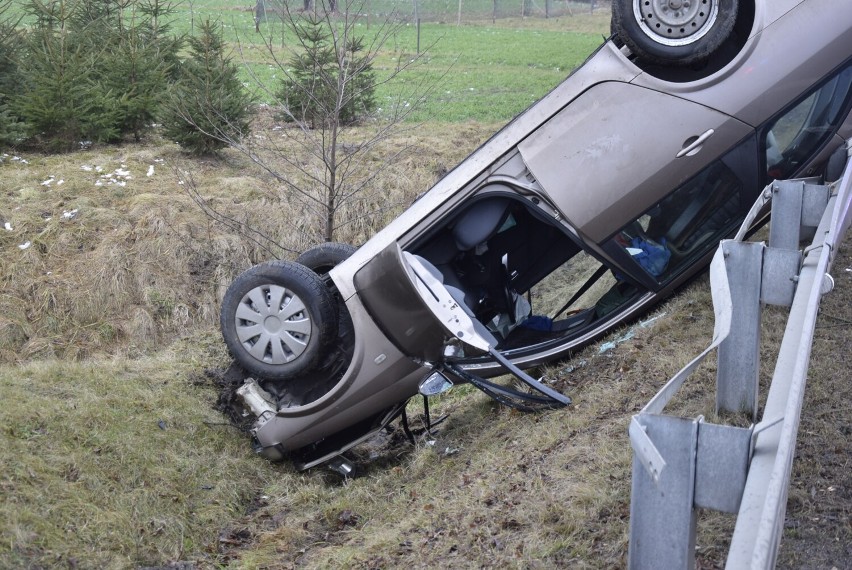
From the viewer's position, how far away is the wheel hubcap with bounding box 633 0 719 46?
5.47m

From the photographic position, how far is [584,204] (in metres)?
5.58

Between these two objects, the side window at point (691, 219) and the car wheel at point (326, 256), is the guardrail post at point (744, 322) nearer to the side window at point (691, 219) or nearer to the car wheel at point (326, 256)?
the side window at point (691, 219)

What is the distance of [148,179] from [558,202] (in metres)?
7.85

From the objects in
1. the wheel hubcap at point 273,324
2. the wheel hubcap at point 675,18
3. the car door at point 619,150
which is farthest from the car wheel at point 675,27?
the wheel hubcap at point 273,324

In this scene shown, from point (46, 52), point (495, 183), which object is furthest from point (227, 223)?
point (495, 183)

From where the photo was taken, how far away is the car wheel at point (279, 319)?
19.1ft

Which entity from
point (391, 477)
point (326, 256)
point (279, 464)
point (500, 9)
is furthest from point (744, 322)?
point (500, 9)

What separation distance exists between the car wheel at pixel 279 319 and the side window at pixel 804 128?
300 cm

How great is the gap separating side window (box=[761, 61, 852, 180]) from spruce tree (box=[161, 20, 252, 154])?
308 inches

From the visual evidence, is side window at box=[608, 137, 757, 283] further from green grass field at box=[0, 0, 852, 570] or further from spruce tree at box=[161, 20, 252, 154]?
spruce tree at box=[161, 20, 252, 154]

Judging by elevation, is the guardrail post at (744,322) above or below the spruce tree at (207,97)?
above

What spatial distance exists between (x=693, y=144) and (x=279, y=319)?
2854 mm

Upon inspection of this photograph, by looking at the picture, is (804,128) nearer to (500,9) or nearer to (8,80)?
(8,80)

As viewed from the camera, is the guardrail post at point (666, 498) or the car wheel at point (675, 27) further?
the car wheel at point (675, 27)
